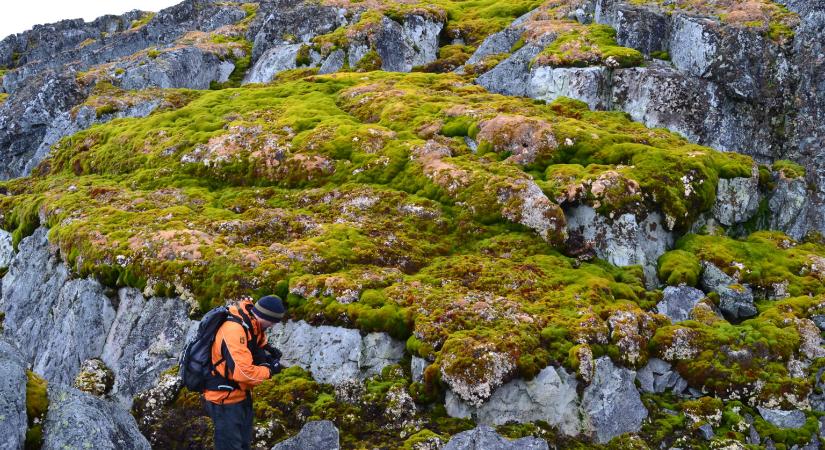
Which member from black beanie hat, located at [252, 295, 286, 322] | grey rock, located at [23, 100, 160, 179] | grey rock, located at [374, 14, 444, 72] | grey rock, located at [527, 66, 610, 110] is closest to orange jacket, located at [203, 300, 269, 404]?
black beanie hat, located at [252, 295, 286, 322]

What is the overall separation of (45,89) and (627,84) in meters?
38.9

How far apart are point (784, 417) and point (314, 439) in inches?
443

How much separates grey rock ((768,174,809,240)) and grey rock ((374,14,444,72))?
25.7 meters

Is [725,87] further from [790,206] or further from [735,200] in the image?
[735,200]

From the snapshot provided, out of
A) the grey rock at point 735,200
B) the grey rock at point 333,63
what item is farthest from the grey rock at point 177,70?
the grey rock at point 735,200

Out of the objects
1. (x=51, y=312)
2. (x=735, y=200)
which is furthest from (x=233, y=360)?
(x=735, y=200)

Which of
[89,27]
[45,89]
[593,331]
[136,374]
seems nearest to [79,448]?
[136,374]

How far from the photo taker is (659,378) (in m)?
16.9

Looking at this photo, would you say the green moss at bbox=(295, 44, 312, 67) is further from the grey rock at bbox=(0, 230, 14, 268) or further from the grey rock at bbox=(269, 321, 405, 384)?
the grey rock at bbox=(269, 321, 405, 384)

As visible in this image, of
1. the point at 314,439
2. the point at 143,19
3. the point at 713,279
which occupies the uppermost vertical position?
the point at 143,19

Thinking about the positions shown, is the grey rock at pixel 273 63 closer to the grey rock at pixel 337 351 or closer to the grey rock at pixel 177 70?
the grey rock at pixel 177 70

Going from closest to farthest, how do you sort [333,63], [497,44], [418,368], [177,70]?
[418,368] → [497,44] → [333,63] → [177,70]

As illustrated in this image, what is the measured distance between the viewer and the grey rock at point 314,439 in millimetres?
13992

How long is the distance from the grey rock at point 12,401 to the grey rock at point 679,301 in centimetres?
1636
